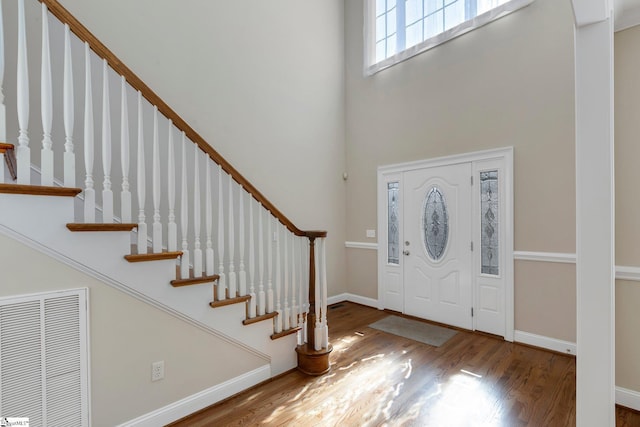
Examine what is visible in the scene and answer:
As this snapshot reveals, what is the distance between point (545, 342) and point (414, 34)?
165 inches

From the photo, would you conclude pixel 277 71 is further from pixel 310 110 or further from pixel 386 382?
pixel 386 382

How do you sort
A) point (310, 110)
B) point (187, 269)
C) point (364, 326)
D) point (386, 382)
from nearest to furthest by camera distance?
→ 1. point (187, 269)
2. point (386, 382)
3. point (364, 326)
4. point (310, 110)

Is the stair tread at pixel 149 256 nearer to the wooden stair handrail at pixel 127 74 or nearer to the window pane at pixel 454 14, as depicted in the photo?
the wooden stair handrail at pixel 127 74

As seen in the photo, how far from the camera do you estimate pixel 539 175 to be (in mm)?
3031

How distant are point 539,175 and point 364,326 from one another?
8.72 ft

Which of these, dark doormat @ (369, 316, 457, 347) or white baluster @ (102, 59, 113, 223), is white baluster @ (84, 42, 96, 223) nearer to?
white baluster @ (102, 59, 113, 223)

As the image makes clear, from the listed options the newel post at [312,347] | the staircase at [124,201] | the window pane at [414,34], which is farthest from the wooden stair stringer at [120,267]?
the window pane at [414,34]

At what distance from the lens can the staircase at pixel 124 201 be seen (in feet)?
5.04

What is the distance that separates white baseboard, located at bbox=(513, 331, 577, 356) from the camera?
2.85 meters

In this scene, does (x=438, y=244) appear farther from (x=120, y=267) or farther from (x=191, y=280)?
(x=120, y=267)

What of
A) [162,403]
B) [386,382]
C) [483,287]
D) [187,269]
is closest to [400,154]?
[483,287]

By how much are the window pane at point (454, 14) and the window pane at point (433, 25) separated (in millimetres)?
80

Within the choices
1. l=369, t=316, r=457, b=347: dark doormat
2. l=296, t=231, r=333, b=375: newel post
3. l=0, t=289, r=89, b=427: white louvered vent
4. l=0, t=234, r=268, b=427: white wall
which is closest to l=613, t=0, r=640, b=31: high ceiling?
l=296, t=231, r=333, b=375: newel post

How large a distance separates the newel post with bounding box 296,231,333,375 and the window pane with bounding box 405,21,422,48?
3314 mm
